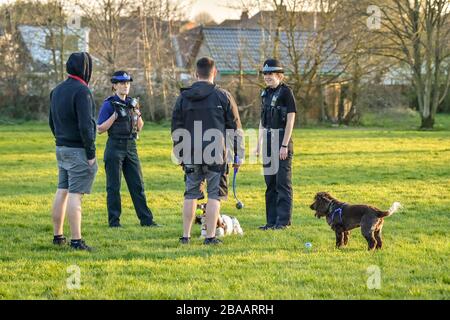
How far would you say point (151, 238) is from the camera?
8438 mm

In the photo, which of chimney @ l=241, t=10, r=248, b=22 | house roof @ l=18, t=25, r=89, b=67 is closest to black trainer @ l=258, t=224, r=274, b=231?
chimney @ l=241, t=10, r=248, b=22

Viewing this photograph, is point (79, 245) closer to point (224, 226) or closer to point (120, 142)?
point (224, 226)

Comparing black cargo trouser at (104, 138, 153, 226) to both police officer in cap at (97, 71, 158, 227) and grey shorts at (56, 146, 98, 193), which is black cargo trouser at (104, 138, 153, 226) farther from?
grey shorts at (56, 146, 98, 193)

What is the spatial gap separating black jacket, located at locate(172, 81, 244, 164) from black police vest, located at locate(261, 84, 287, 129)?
124cm

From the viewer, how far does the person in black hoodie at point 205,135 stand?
770 cm

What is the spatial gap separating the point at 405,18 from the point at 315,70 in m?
4.94

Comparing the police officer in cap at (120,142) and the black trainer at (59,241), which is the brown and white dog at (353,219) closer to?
the police officer in cap at (120,142)

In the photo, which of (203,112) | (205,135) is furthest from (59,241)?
(203,112)

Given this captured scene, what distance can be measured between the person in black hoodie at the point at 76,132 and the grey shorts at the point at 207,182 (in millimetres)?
1102

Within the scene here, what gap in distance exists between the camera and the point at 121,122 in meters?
9.33

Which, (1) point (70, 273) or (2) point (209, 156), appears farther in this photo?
(2) point (209, 156)
